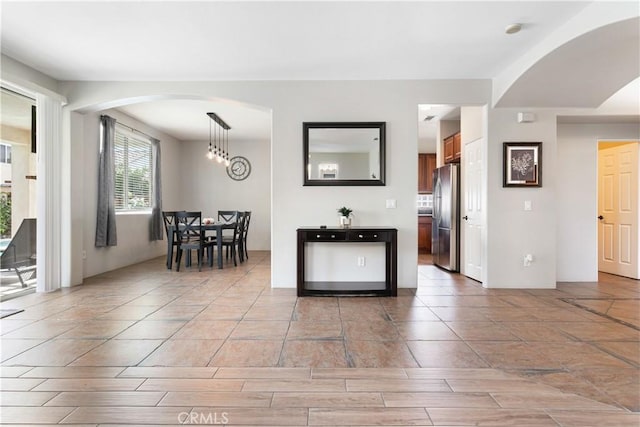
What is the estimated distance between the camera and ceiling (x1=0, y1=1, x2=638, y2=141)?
2828 millimetres

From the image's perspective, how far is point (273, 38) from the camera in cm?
331

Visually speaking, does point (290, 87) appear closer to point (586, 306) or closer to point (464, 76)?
point (464, 76)

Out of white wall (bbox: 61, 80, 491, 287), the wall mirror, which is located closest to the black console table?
white wall (bbox: 61, 80, 491, 287)

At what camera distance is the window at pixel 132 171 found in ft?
19.4

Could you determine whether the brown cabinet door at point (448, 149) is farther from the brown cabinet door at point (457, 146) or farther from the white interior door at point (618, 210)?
the white interior door at point (618, 210)

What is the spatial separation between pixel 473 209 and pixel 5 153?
5.83 meters

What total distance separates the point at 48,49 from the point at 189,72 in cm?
135

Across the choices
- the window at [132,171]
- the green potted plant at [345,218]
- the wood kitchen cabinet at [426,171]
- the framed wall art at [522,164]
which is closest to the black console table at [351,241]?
the green potted plant at [345,218]

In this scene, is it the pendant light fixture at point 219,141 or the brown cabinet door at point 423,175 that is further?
the brown cabinet door at point 423,175

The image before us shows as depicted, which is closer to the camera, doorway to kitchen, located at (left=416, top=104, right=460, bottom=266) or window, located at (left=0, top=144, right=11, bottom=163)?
window, located at (left=0, top=144, right=11, bottom=163)

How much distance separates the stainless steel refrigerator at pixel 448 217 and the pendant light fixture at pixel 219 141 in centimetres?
403

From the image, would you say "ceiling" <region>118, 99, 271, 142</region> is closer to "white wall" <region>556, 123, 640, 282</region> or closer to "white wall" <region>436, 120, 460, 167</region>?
"white wall" <region>436, 120, 460, 167</region>

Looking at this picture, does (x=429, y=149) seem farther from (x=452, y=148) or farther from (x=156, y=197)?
(x=156, y=197)

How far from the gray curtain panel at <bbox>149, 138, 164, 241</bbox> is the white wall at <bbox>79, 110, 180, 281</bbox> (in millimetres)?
136
